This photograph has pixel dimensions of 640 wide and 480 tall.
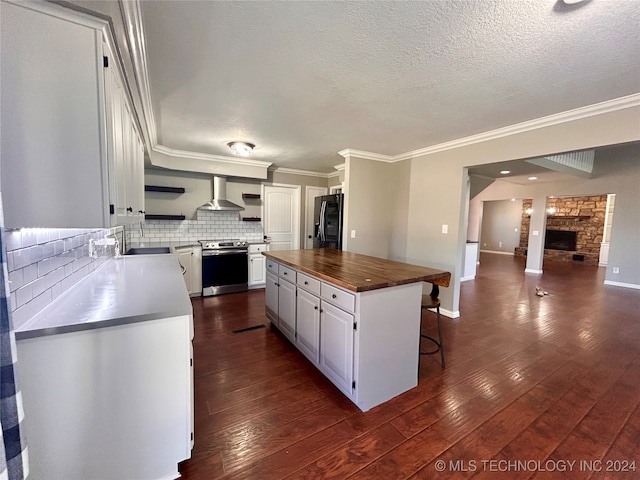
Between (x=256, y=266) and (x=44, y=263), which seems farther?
(x=256, y=266)

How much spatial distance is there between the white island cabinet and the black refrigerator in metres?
3.20

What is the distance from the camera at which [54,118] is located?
99 cm

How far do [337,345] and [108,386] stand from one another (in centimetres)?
131

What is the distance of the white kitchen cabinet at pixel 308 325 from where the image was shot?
214 cm

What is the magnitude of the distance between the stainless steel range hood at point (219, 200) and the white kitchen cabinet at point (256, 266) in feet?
2.60

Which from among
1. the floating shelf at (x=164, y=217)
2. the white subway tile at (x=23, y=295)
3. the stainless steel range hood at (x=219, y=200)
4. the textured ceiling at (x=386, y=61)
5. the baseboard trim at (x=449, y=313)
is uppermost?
the textured ceiling at (x=386, y=61)

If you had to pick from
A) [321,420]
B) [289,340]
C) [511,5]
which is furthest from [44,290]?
[511,5]

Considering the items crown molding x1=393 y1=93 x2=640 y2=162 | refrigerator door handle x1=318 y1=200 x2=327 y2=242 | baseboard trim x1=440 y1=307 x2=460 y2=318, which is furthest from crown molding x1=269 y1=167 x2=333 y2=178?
baseboard trim x1=440 y1=307 x2=460 y2=318

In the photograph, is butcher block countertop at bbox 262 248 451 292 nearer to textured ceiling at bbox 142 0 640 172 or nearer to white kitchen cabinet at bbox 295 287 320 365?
white kitchen cabinet at bbox 295 287 320 365

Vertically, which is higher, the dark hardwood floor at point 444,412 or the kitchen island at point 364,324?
the kitchen island at point 364,324

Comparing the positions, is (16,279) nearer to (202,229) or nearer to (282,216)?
(202,229)

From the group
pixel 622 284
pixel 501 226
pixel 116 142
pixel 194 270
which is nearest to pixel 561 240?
pixel 501 226

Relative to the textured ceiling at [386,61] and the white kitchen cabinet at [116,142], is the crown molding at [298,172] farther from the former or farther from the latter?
the white kitchen cabinet at [116,142]

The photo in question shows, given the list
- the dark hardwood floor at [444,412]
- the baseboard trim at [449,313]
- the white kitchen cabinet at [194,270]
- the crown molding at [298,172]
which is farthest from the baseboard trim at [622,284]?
the white kitchen cabinet at [194,270]
